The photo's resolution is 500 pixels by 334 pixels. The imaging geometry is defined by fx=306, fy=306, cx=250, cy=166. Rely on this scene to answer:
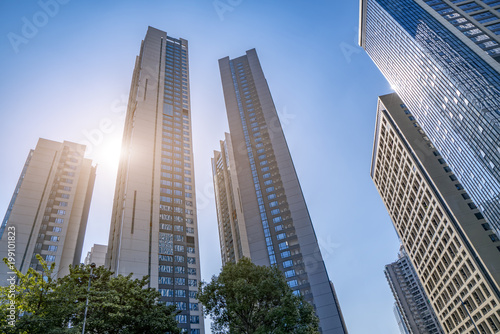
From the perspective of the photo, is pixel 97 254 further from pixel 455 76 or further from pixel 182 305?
pixel 455 76

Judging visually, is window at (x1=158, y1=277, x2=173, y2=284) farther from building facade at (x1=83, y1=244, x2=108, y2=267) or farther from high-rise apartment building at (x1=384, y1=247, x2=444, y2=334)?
high-rise apartment building at (x1=384, y1=247, x2=444, y2=334)

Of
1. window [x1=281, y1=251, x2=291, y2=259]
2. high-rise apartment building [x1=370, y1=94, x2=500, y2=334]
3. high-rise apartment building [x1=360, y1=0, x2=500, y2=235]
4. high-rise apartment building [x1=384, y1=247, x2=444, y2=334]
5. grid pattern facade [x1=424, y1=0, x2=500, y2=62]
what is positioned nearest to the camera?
high-rise apartment building [x1=360, y1=0, x2=500, y2=235]

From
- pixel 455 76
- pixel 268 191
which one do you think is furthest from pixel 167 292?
→ pixel 455 76

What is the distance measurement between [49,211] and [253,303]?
8197 cm

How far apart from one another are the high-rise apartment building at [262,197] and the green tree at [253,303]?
5430 centimetres

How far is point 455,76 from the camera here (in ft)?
200

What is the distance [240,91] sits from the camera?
123 meters

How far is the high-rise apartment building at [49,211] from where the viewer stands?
248 ft

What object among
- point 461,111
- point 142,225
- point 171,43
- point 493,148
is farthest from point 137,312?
point 171,43

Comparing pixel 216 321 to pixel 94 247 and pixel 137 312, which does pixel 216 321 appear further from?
pixel 94 247

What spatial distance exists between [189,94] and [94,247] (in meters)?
71.3

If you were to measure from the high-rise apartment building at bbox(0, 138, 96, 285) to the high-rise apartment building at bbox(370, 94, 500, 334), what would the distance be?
311 ft

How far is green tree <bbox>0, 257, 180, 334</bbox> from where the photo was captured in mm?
18562

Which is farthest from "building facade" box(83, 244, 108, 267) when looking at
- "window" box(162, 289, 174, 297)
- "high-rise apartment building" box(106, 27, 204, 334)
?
"window" box(162, 289, 174, 297)
